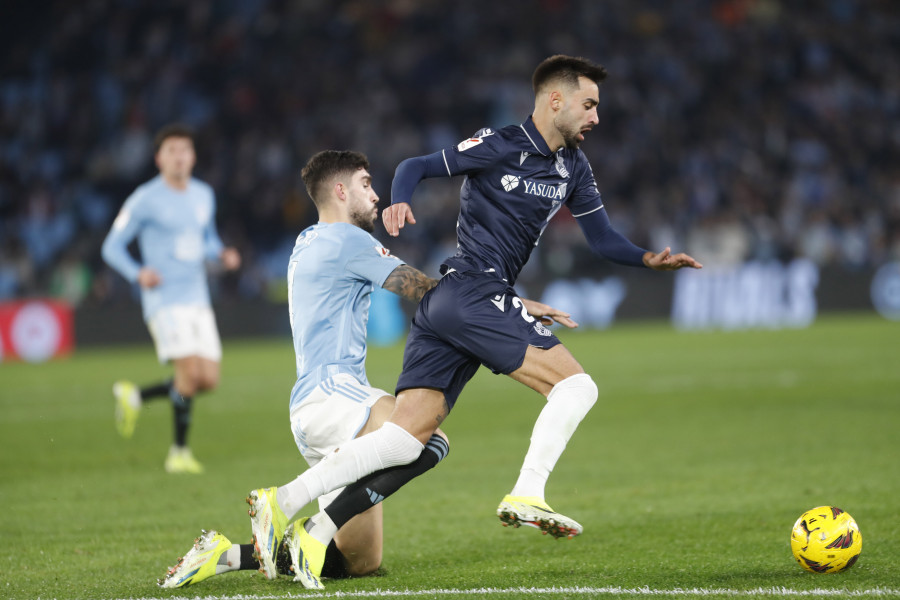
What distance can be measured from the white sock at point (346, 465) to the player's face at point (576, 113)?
1597 millimetres

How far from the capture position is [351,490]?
4609 mm

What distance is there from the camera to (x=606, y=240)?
5.55 meters

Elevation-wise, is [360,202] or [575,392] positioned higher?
[360,202]

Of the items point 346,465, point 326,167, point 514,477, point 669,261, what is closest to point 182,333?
point 514,477

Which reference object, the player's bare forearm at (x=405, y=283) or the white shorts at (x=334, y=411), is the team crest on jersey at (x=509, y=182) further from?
the white shorts at (x=334, y=411)

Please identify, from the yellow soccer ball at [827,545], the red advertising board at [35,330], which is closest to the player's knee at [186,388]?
the yellow soccer ball at [827,545]

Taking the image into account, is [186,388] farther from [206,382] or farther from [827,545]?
[827,545]

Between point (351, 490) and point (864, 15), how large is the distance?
26.0 m

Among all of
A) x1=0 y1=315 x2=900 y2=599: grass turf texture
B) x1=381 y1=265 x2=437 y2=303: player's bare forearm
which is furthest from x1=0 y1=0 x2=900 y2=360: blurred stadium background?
x1=381 y1=265 x2=437 y2=303: player's bare forearm

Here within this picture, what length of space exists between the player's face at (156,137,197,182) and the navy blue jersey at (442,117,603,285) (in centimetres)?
414

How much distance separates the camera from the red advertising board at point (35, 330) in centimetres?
1897

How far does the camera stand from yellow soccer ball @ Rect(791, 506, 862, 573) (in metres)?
4.52

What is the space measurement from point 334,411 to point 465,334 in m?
0.63

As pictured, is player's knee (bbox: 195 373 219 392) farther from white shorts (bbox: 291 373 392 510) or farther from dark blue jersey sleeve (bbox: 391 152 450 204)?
dark blue jersey sleeve (bbox: 391 152 450 204)
